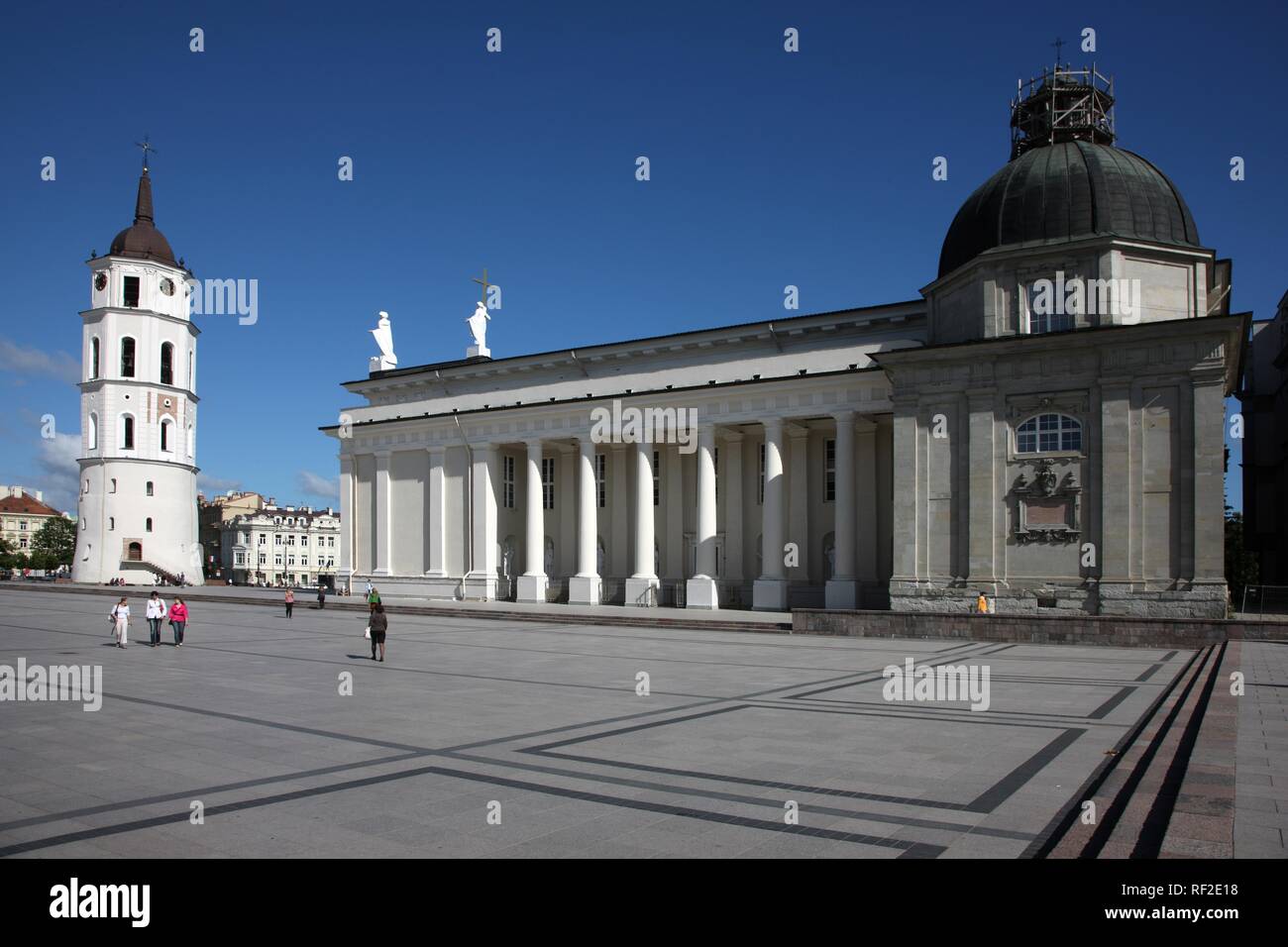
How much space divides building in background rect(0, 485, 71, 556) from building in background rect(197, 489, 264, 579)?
20.1 metres

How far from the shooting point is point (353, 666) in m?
21.7

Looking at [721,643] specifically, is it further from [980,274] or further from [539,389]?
[539,389]

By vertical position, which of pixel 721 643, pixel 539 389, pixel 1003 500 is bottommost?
pixel 721 643

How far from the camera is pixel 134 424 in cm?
7931

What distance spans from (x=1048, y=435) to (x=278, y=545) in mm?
132332

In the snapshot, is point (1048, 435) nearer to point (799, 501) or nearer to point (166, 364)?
point (799, 501)

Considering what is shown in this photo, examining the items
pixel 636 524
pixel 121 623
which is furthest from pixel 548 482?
pixel 121 623

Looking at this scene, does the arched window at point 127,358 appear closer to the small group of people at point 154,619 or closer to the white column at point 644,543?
the white column at point 644,543

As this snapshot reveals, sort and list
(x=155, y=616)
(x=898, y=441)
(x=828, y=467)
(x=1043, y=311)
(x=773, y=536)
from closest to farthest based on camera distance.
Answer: (x=155, y=616)
(x=1043, y=311)
(x=898, y=441)
(x=773, y=536)
(x=828, y=467)

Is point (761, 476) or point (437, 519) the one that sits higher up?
point (761, 476)

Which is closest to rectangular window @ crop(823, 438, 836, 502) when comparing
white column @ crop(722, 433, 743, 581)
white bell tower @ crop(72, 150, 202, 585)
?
white column @ crop(722, 433, 743, 581)
